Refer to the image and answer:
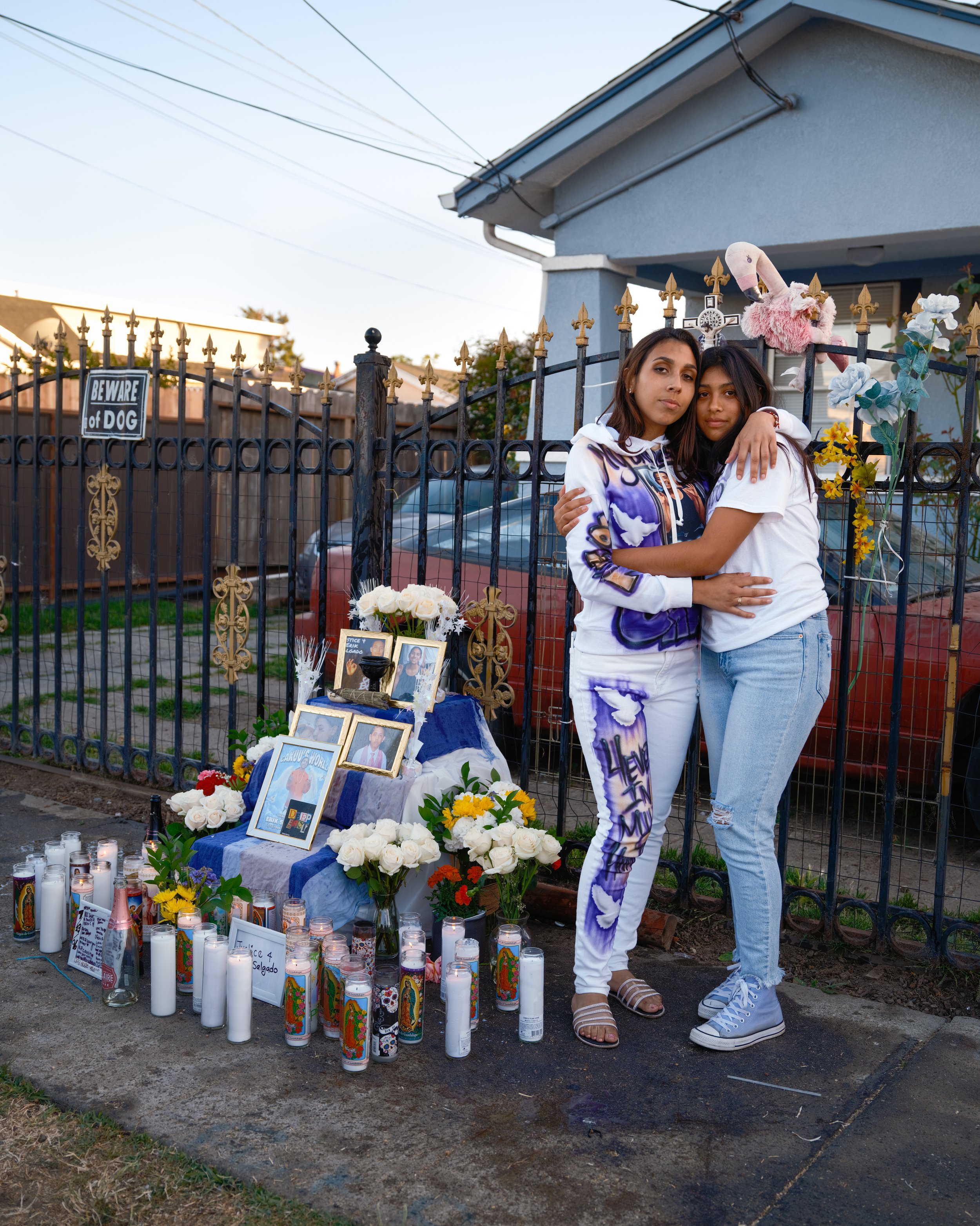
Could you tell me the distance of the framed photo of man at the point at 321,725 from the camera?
3830mm

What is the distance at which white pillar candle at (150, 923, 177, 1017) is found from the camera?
10.6 feet

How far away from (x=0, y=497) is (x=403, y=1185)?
9.86 m

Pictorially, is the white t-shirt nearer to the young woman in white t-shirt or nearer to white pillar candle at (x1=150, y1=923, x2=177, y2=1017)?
the young woman in white t-shirt

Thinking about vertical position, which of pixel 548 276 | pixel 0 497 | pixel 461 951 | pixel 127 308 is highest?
pixel 127 308

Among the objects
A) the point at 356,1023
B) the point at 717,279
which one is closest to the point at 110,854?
the point at 356,1023

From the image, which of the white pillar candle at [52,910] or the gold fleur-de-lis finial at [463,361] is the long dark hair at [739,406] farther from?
the white pillar candle at [52,910]

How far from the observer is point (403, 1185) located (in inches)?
95.1

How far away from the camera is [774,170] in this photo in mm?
8250

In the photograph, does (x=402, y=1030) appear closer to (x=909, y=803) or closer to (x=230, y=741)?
(x=230, y=741)

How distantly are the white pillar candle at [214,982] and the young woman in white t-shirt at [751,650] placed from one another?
1.39 metres

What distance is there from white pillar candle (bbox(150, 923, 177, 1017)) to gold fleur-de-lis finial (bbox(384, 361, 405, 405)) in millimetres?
2269

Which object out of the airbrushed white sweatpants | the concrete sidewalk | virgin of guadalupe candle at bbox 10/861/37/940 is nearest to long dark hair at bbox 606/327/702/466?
the airbrushed white sweatpants

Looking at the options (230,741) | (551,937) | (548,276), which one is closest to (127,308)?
(548,276)

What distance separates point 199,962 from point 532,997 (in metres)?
1.03
